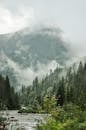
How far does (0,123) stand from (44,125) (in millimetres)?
4597

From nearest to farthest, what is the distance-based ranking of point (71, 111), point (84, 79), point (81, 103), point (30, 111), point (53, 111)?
point (53, 111) < point (71, 111) < point (81, 103) < point (30, 111) < point (84, 79)

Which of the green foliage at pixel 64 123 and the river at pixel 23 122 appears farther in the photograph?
the river at pixel 23 122

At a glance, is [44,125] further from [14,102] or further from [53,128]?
[14,102]

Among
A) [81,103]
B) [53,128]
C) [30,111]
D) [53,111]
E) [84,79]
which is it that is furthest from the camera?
[84,79]

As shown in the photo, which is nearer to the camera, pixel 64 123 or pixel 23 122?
pixel 64 123

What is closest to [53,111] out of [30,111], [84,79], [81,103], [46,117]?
[46,117]

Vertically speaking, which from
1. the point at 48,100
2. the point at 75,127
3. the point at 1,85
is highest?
the point at 1,85

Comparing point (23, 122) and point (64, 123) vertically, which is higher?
point (64, 123)

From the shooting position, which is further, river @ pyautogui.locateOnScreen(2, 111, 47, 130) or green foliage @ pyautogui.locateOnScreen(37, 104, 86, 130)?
river @ pyautogui.locateOnScreen(2, 111, 47, 130)

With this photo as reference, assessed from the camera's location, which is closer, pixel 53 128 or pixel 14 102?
pixel 53 128

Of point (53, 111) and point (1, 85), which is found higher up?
point (1, 85)

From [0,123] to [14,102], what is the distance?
12075 centimetres

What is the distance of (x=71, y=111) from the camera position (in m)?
21.9

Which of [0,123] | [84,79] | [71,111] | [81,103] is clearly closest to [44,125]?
[0,123]
